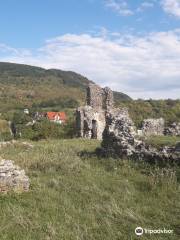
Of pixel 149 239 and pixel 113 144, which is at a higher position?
pixel 113 144

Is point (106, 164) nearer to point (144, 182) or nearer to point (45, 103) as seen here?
point (144, 182)

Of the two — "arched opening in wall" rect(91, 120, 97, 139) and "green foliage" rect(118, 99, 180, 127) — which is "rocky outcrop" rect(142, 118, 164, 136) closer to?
"arched opening in wall" rect(91, 120, 97, 139)

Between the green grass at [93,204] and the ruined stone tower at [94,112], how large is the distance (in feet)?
55.7

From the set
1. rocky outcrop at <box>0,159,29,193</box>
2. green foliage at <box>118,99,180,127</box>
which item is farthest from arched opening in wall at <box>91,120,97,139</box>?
green foliage at <box>118,99,180,127</box>

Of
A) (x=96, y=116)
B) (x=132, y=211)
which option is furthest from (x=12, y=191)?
(x=96, y=116)

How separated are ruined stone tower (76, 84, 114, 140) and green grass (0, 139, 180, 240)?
1697 centimetres

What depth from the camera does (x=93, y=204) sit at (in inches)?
360

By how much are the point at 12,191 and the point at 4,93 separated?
16070cm

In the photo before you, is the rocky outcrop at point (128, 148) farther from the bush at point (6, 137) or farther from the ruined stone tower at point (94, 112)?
the bush at point (6, 137)

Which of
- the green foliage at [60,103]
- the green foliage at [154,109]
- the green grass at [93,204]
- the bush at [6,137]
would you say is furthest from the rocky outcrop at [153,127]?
the green foliage at [60,103]

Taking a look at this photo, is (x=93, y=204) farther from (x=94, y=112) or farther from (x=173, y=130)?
(x=94, y=112)

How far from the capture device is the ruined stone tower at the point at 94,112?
98.3ft

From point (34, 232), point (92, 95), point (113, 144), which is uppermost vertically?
point (92, 95)

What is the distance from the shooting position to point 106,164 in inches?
531
